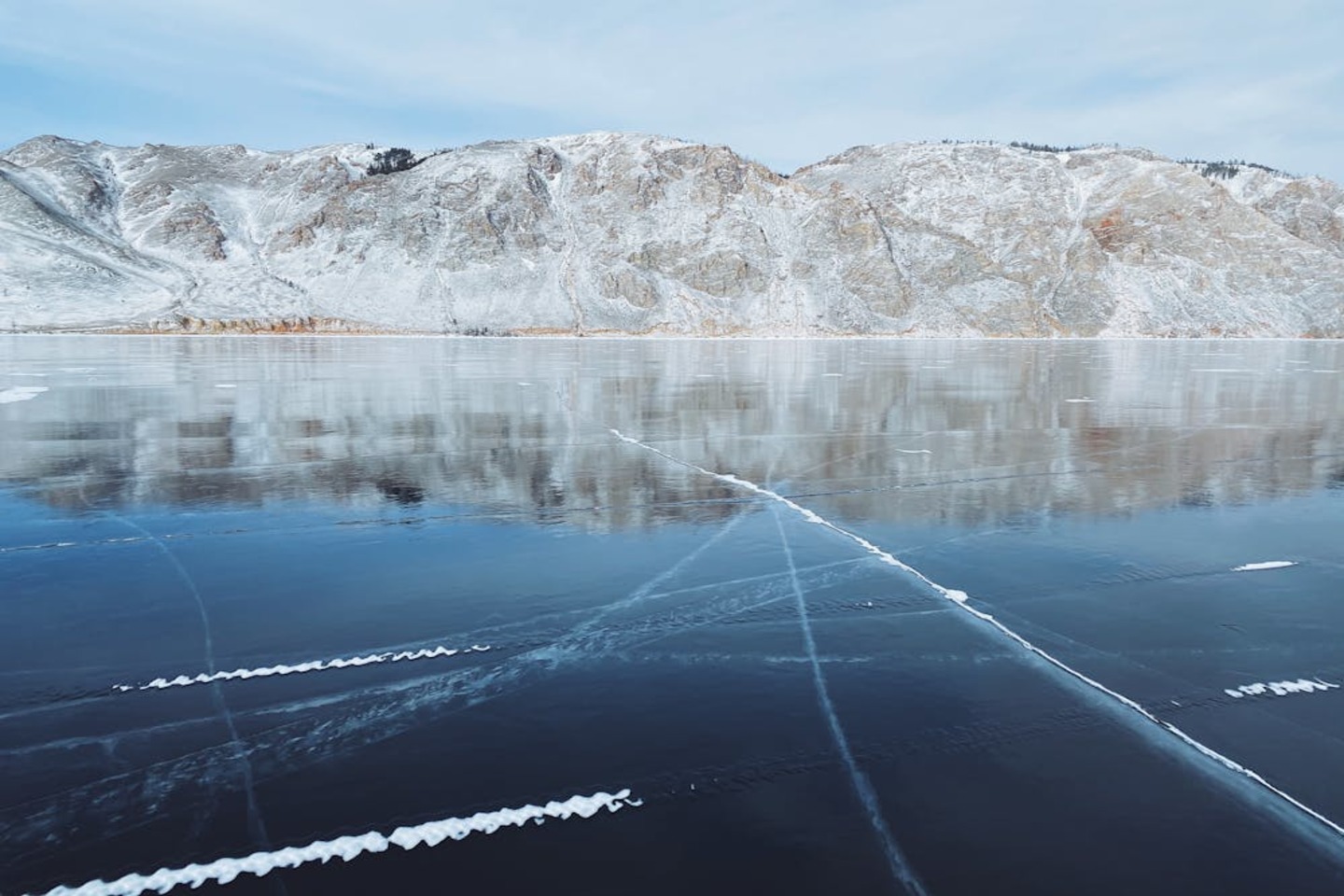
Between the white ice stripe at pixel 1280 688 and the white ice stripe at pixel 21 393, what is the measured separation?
70.8 ft

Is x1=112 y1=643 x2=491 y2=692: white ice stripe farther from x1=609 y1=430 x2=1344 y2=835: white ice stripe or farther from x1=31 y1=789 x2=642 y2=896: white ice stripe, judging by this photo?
x1=609 y1=430 x2=1344 y2=835: white ice stripe

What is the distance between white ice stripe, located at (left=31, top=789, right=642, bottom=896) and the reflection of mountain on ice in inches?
189

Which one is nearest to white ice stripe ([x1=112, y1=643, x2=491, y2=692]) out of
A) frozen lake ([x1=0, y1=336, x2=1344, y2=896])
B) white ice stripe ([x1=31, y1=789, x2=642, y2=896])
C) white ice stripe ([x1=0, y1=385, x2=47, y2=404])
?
frozen lake ([x1=0, y1=336, x2=1344, y2=896])

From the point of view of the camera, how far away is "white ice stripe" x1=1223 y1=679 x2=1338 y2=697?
4762mm

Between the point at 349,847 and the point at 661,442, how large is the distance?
10.3 m

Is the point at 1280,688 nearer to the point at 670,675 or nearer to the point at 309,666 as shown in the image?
the point at 670,675

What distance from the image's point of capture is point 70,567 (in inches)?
274

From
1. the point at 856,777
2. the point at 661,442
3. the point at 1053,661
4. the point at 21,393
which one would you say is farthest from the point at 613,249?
the point at 856,777

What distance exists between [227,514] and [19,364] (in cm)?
3042

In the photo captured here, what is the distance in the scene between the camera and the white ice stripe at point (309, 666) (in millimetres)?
4848

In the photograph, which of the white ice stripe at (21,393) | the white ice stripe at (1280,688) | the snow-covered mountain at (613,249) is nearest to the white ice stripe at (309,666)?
the white ice stripe at (1280,688)

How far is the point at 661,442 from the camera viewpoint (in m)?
13.5

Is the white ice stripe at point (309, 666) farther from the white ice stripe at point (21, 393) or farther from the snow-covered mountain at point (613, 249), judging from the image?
the snow-covered mountain at point (613, 249)

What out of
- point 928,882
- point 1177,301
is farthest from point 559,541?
point 1177,301
